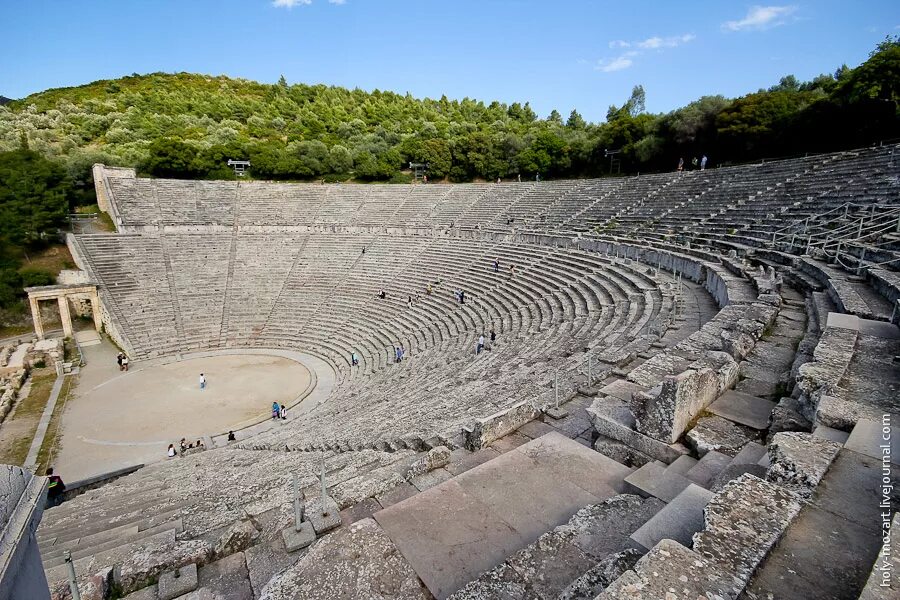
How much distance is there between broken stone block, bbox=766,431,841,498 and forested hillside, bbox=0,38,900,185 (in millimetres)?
27196

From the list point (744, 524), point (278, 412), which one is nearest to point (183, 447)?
point (278, 412)

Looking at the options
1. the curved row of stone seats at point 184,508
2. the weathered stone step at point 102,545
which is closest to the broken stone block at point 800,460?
the curved row of stone seats at point 184,508

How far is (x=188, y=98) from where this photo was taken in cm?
6138

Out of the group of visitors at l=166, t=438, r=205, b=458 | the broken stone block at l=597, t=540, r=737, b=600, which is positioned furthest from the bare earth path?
the broken stone block at l=597, t=540, r=737, b=600

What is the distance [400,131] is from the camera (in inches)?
2259

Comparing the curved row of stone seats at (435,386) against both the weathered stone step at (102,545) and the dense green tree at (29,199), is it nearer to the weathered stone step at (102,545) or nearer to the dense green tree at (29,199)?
the weathered stone step at (102,545)

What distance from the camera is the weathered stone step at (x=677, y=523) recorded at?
227cm

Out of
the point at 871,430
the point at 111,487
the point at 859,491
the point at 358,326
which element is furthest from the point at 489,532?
the point at 358,326

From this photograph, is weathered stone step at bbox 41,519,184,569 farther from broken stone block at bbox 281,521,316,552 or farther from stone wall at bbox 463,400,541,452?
stone wall at bbox 463,400,541,452

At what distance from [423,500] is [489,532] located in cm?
57

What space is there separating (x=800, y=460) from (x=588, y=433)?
2082 mm

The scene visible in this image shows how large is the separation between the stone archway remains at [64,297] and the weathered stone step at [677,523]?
1047 inches

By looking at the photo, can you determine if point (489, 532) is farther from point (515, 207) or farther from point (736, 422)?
point (515, 207)

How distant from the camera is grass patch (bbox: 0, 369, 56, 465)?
39.4 ft
